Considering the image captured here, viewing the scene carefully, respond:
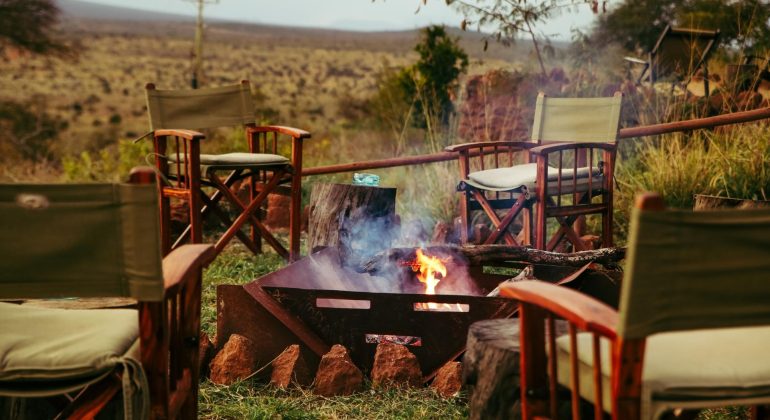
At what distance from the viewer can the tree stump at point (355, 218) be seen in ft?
12.3

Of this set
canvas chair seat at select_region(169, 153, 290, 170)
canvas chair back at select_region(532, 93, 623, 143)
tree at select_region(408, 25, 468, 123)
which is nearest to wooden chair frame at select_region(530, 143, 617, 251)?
canvas chair back at select_region(532, 93, 623, 143)

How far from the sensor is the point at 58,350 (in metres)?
1.74

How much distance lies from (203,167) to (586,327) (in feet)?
10.1

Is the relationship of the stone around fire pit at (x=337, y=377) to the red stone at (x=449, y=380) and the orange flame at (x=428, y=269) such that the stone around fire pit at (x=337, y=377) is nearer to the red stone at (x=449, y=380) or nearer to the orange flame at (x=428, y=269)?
the red stone at (x=449, y=380)

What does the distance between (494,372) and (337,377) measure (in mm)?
838

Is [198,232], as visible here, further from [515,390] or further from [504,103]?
[504,103]

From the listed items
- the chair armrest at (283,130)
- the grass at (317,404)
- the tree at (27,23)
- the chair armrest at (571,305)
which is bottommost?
the grass at (317,404)

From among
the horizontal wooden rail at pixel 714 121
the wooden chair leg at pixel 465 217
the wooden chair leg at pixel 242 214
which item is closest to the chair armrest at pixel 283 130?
the wooden chair leg at pixel 242 214

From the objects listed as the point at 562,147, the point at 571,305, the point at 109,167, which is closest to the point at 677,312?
the point at 571,305

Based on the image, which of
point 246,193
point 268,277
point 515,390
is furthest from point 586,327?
point 246,193

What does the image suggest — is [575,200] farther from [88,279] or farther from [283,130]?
[88,279]

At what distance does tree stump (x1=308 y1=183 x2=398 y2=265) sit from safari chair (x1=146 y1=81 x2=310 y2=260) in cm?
64

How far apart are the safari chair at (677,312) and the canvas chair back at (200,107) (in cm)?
342

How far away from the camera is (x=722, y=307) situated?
152cm
